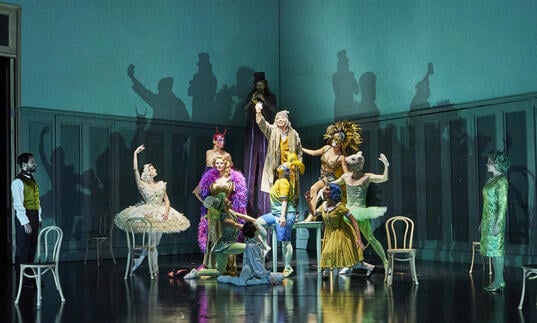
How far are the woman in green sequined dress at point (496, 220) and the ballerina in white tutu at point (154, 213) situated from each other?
390cm

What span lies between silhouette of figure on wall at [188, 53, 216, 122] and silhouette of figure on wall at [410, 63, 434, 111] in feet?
12.1

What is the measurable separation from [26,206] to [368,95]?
19.5 ft

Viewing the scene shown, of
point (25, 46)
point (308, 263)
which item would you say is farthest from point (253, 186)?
point (25, 46)

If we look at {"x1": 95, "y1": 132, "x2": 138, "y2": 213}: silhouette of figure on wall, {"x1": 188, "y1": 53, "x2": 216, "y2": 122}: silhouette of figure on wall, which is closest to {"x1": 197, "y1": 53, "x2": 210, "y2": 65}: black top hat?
{"x1": 188, "y1": 53, "x2": 216, "y2": 122}: silhouette of figure on wall

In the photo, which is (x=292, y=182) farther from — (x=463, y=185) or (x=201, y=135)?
(x=201, y=135)

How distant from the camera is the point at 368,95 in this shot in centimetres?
1123

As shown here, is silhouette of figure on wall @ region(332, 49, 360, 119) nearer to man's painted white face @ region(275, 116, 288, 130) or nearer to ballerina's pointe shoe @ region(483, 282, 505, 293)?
man's painted white face @ region(275, 116, 288, 130)

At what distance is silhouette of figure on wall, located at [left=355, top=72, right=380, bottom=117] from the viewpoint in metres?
11.1

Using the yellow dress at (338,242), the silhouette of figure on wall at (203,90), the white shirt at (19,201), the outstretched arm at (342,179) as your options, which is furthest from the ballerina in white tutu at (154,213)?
the silhouette of figure on wall at (203,90)

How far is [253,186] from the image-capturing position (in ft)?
33.1

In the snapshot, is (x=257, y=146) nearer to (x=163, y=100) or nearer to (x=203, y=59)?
(x=163, y=100)

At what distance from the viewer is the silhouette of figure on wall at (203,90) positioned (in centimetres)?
1202

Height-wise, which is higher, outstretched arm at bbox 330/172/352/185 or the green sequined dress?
outstretched arm at bbox 330/172/352/185

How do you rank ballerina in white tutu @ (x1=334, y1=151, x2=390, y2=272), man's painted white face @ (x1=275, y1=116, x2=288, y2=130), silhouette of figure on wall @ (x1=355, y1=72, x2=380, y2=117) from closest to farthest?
ballerina in white tutu @ (x1=334, y1=151, x2=390, y2=272) < man's painted white face @ (x1=275, y1=116, x2=288, y2=130) < silhouette of figure on wall @ (x1=355, y1=72, x2=380, y2=117)
